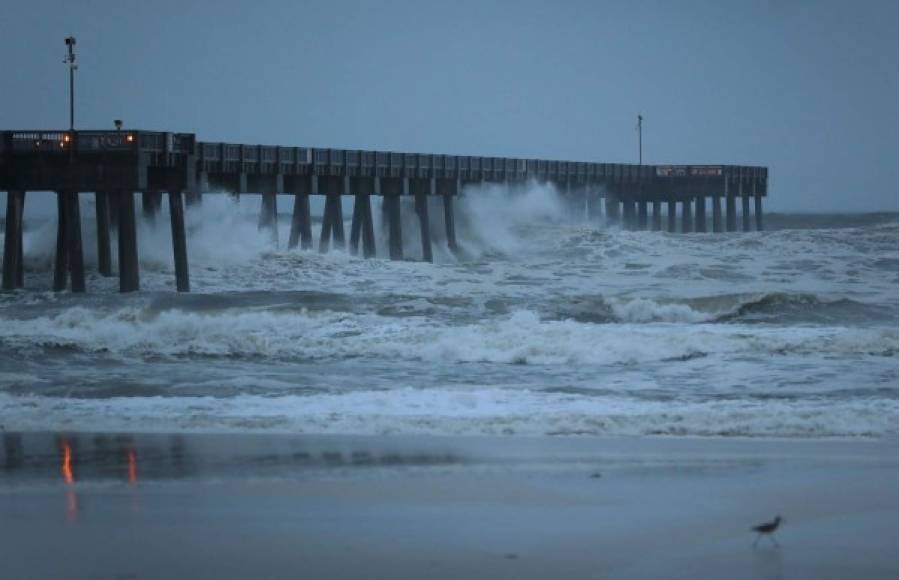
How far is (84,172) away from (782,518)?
24.4 m

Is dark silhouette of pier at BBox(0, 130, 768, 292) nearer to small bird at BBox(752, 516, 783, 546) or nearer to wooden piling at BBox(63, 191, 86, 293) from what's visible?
wooden piling at BBox(63, 191, 86, 293)

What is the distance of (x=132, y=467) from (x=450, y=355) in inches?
339

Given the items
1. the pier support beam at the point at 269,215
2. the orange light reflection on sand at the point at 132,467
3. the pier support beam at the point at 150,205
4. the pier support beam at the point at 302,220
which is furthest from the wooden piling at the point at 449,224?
the orange light reflection on sand at the point at 132,467

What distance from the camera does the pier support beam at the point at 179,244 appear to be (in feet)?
101

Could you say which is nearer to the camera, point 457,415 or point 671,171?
point 457,415

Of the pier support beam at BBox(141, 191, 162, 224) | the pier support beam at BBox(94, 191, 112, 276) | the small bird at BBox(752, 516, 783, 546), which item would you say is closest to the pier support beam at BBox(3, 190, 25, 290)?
the pier support beam at BBox(94, 191, 112, 276)

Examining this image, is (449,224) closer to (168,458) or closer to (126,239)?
(126,239)

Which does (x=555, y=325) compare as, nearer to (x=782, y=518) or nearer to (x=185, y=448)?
(x=185, y=448)

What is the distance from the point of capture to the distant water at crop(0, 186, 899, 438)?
1299 centimetres

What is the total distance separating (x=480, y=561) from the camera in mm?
7684

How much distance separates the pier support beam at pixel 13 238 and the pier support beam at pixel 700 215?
2023 inches

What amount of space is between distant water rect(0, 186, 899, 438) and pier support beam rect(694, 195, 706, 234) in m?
40.8

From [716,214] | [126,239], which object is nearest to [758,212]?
[716,214]

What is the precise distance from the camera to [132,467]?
414 inches
